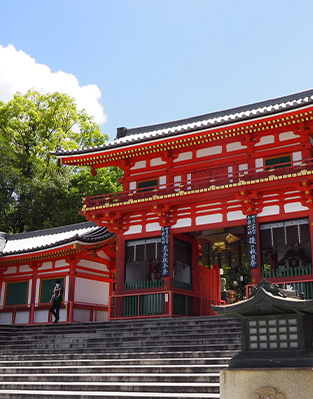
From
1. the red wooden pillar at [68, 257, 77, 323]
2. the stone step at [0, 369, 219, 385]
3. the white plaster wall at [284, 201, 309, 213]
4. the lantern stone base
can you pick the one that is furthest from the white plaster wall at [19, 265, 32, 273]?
the lantern stone base

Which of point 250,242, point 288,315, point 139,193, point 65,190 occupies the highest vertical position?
point 65,190

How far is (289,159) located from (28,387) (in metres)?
12.3

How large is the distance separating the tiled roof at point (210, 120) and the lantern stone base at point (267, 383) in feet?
36.3

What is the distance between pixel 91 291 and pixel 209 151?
8991mm

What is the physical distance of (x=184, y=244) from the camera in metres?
20.0

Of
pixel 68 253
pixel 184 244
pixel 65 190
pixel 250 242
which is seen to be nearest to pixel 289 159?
pixel 250 242

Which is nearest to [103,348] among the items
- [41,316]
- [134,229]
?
[134,229]

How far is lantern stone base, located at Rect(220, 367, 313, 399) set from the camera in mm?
7168

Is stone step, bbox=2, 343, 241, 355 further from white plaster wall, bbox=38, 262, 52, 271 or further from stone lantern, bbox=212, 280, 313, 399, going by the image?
white plaster wall, bbox=38, 262, 52, 271

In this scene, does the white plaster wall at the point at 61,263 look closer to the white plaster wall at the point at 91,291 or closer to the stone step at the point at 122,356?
the white plaster wall at the point at 91,291

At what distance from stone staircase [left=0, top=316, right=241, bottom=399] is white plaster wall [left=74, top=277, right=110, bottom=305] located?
4988 mm

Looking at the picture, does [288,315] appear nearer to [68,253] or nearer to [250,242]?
[250,242]

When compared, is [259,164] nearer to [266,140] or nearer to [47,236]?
[266,140]

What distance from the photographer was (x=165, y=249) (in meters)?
18.7
